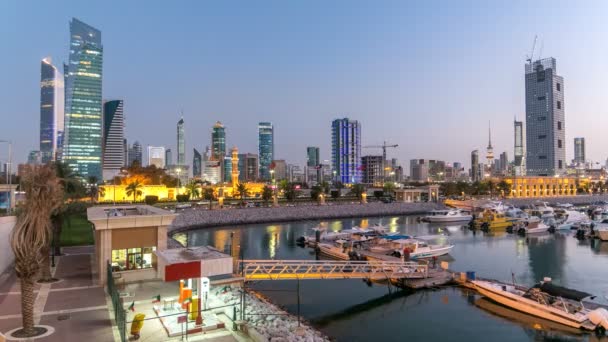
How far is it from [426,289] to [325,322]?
9.22 m

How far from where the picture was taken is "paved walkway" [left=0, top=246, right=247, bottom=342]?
Result: 15.2 m

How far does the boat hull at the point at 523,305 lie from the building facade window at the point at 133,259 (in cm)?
2065

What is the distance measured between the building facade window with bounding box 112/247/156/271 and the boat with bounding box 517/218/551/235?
52950 mm

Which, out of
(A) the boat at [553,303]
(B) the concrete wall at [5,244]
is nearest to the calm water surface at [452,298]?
(A) the boat at [553,303]

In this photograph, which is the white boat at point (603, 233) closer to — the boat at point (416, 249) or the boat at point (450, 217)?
the boat at point (416, 249)

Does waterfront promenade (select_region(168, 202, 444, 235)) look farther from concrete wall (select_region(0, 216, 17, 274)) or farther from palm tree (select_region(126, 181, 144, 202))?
concrete wall (select_region(0, 216, 17, 274))

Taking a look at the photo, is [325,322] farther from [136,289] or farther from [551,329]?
[551,329]

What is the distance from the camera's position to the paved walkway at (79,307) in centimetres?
1520

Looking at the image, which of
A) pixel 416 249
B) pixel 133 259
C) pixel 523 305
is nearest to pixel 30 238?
pixel 133 259

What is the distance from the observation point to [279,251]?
47.5 meters

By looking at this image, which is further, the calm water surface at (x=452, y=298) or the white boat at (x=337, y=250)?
the white boat at (x=337, y=250)

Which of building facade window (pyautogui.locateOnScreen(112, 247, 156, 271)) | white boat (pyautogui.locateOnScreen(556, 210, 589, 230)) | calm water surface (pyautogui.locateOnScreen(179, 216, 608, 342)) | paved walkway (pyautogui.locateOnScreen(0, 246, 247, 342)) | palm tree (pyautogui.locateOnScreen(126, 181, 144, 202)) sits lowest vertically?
calm water surface (pyautogui.locateOnScreen(179, 216, 608, 342))

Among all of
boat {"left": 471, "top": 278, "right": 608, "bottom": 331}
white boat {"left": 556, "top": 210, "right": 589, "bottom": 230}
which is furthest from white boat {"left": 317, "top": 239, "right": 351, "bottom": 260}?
white boat {"left": 556, "top": 210, "right": 589, "bottom": 230}

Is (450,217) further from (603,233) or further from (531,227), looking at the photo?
(603,233)
